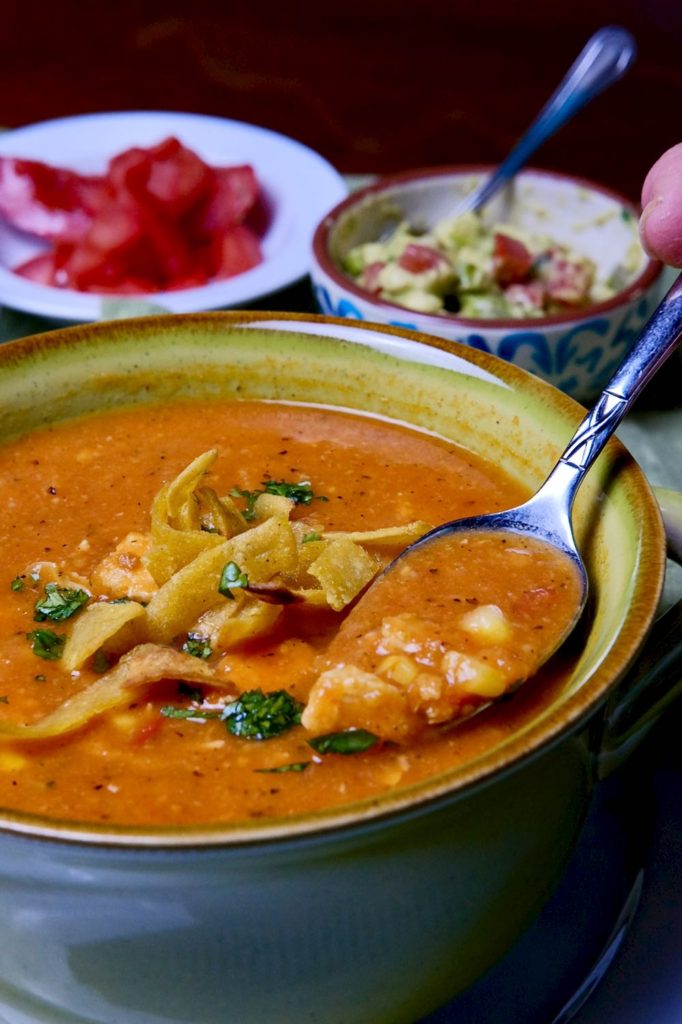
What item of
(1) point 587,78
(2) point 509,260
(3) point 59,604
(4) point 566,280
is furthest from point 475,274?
(3) point 59,604

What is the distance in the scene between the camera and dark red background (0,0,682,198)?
575 cm

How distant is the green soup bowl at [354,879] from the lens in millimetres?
1038

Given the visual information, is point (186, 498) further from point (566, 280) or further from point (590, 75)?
point (590, 75)

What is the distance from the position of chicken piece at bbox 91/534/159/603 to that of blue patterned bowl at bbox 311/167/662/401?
1.00 m

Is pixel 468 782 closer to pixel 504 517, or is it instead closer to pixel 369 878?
pixel 369 878

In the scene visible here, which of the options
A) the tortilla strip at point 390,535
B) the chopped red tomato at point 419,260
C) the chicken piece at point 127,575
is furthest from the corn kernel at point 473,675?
the chopped red tomato at point 419,260

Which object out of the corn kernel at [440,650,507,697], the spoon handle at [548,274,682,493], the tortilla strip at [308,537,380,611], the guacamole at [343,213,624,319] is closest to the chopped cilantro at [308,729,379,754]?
the corn kernel at [440,650,507,697]

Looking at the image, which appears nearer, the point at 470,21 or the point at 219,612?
the point at 219,612

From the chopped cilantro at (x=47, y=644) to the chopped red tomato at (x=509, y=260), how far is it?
163 centimetres

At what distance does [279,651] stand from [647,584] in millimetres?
470

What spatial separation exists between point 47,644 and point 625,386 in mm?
841

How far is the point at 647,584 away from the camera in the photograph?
1.32 m

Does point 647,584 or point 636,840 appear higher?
point 647,584

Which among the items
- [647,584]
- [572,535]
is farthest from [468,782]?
[572,535]
